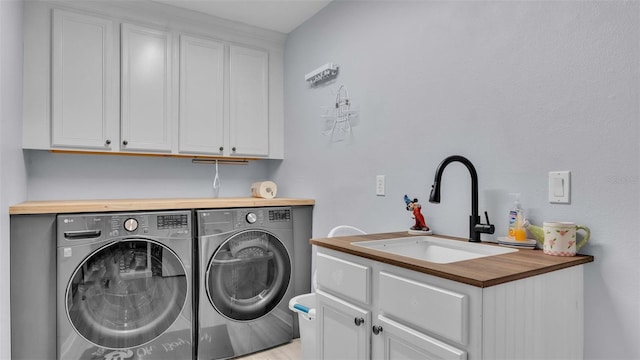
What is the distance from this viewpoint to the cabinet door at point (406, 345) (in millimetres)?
1041

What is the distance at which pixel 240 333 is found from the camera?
8.04ft

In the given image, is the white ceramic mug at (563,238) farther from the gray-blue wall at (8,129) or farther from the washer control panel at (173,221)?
the gray-blue wall at (8,129)

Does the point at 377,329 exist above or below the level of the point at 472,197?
below

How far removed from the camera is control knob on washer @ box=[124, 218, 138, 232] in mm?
2111

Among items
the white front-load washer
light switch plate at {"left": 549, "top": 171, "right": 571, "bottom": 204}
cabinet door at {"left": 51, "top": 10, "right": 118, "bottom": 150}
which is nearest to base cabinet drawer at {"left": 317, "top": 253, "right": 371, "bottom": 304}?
light switch plate at {"left": 549, "top": 171, "right": 571, "bottom": 204}

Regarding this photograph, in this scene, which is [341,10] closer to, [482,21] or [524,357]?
[482,21]

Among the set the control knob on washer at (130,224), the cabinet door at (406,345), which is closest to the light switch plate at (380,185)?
the cabinet door at (406,345)

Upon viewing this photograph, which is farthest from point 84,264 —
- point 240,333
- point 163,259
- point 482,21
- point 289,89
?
point 482,21

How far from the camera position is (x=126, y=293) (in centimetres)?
215

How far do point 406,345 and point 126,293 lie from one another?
1697mm

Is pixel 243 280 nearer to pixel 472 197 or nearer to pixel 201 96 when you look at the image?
pixel 201 96

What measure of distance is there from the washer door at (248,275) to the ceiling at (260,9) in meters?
1.61

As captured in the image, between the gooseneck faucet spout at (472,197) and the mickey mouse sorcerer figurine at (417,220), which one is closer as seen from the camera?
the gooseneck faucet spout at (472,197)

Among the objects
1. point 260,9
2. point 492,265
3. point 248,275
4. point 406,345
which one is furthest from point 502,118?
point 260,9
